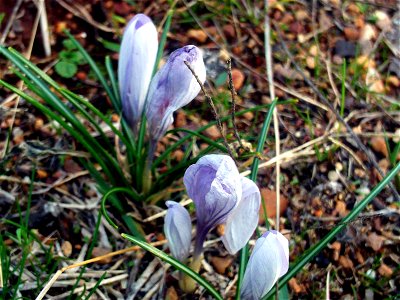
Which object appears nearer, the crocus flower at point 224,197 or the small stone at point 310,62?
the crocus flower at point 224,197

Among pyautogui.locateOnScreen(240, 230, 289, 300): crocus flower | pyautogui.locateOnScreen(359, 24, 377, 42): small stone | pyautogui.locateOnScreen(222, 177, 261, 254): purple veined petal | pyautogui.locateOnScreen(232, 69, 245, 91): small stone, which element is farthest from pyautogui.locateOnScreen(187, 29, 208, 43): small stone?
pyautogui.locateOnScreen(240, 230, 289, 300): crocus flower

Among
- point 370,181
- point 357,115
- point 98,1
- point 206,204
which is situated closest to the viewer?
point 206,204

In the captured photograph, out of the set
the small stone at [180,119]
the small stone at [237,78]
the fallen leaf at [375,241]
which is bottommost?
the fallen leaf at [375,241]

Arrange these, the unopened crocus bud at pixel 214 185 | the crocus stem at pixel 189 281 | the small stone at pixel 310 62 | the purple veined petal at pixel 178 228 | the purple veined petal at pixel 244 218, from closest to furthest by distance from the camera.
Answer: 1. the unopened crocus bud at pixel 214 185
2. the purple veined petal at pixel 244 218
3. the purple veined petal at pixel 178 228
4. the crocus stem at pixel 189 281
5. the small stone at pixel 310 62

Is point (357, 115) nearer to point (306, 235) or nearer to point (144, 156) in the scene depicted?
point (306, 235)

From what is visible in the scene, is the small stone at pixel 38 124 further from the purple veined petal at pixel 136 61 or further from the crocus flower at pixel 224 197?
the crocus flower at pixel 224 197

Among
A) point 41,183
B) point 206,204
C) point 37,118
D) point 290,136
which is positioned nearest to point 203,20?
point 290,136

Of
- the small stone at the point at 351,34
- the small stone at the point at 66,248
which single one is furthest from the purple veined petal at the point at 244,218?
the small stone at the point at 351,34
